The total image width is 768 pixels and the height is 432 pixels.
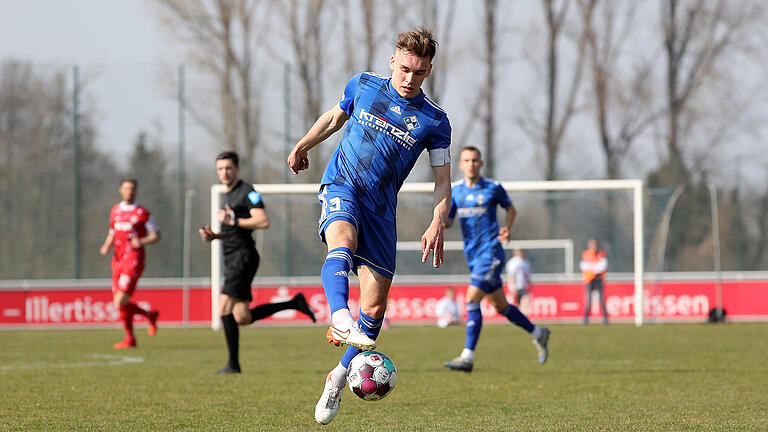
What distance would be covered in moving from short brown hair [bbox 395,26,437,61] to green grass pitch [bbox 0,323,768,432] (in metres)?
2.24

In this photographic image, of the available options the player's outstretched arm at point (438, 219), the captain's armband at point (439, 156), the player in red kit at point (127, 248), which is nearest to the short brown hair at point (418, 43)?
the captain's armband at point (439, 156)

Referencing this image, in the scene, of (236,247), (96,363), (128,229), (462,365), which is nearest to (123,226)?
(128,229)

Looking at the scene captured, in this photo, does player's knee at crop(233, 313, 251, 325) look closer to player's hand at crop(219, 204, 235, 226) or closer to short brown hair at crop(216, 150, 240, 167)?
player's hand at crop(219, 204, 235, 226)

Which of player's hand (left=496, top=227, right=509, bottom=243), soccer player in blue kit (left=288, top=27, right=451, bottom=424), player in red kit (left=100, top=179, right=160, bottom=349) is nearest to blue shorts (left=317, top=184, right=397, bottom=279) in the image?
soccer player in blue kit (left=288, top=27, right=451, bottom=424)

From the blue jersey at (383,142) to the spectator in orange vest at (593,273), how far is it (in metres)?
18.0

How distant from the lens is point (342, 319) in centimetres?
517

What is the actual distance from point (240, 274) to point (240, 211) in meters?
0.62

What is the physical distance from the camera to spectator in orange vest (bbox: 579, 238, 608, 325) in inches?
929

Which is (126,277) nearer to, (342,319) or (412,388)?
(412,388)

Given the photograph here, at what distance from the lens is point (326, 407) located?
19.2ft

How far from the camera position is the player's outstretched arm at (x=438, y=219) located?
5816mm

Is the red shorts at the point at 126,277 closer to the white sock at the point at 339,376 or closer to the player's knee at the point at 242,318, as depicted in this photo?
the player's knee at the point at 242,318

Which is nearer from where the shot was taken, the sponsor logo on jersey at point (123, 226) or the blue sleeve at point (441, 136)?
the blue sleeve at point (441, 136)

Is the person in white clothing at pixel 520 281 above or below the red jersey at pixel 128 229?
below
